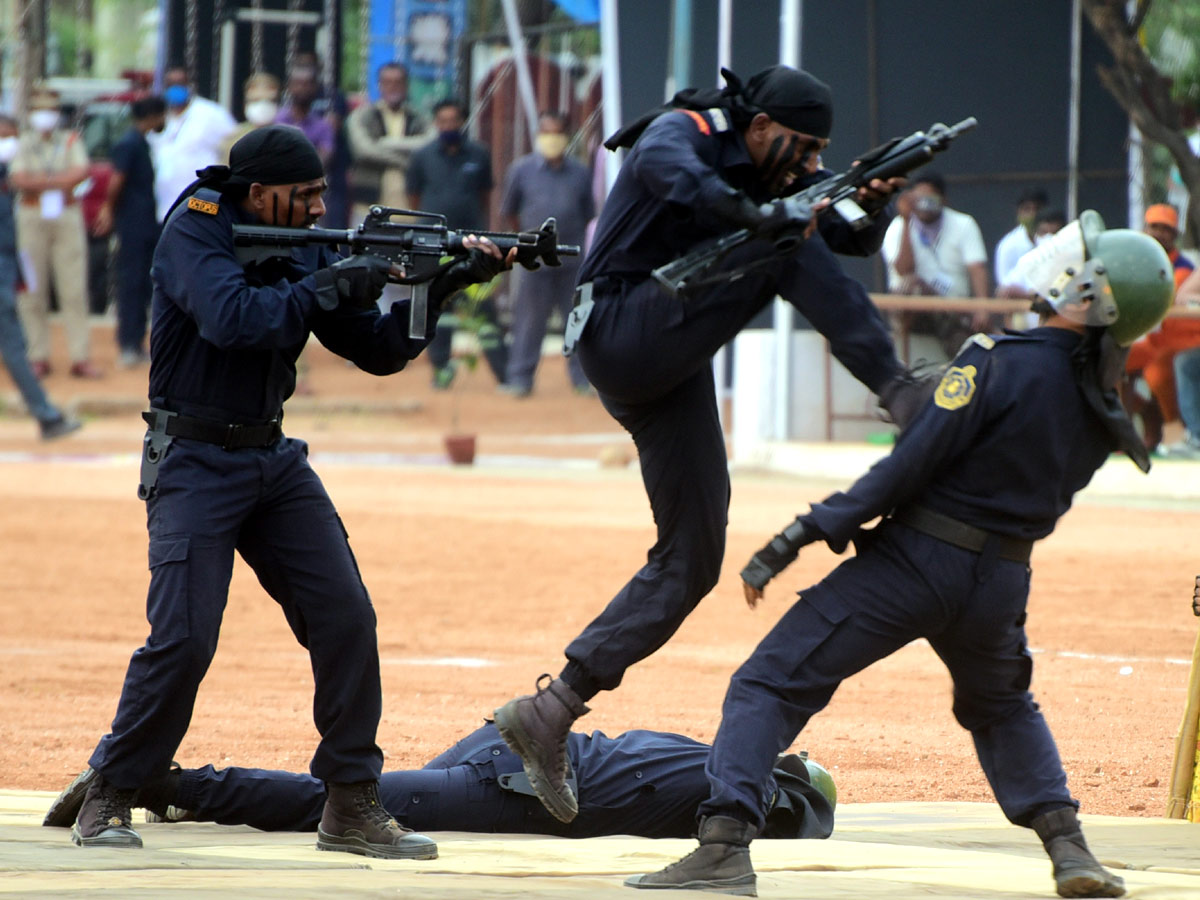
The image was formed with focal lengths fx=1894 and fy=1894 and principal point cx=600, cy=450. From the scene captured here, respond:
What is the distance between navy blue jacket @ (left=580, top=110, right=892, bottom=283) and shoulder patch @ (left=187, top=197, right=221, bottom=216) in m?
1.01

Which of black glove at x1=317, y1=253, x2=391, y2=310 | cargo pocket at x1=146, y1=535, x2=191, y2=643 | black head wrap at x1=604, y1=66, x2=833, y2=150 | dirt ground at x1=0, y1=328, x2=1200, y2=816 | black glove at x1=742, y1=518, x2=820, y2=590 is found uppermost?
black head wrap at x1=604, y1=66, x2=833, y2=150

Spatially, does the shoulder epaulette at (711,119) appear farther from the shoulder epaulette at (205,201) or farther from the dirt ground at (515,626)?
the dirt ground at (515,626)

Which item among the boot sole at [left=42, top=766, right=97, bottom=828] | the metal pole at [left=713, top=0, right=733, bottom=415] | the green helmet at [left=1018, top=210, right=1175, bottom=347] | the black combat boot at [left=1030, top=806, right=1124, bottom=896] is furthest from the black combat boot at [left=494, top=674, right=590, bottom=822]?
the metal pole at [left=713, top=0, right=733, bottom=415]

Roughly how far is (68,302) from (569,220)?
18.4ft

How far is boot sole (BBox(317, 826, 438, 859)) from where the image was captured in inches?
196

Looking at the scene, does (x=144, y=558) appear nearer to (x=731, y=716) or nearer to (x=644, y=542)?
(x=644, y=542)

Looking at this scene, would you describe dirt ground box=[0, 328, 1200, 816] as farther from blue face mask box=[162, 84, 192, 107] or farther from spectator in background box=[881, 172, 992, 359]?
blue face mask box=[162, 84, 192, 107]

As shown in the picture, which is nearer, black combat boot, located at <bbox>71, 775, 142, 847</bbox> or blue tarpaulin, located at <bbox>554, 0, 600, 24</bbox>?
black combat boot, located at <bbox>71, 775, 142, 847</bbox>

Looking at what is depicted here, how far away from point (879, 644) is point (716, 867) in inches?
26.2

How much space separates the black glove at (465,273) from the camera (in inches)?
206

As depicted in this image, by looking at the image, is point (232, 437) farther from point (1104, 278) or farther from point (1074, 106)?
point (1074, 106)

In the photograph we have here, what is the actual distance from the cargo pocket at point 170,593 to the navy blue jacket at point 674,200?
132cm

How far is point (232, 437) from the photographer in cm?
511

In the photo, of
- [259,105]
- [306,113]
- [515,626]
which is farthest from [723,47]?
[515,626]
